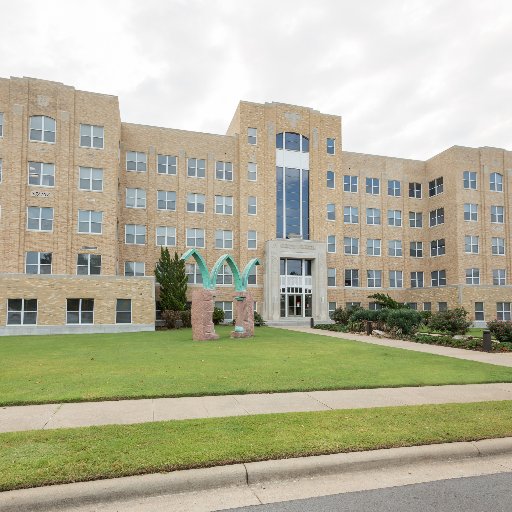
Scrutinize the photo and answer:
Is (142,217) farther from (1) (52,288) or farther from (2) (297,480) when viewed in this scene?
(2) (297,480)

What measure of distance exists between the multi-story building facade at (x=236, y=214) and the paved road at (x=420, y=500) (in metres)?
29.3

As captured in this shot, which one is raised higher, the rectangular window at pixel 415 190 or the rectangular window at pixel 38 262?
the rectangular window at pixel 415 190

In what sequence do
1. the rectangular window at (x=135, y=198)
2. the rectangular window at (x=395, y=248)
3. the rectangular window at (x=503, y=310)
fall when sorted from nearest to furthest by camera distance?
the rectangular window at (x=135, y=198)
the rectangular window at (x=503, y=310)
the rectangular window at (x=395, y=248)

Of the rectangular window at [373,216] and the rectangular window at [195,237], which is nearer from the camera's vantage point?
the rectangular window at [195,237]

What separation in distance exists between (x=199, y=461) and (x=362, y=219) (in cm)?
4474

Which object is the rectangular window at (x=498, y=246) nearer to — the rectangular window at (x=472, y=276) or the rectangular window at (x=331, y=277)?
the rectangular window at (x=472, y=276)

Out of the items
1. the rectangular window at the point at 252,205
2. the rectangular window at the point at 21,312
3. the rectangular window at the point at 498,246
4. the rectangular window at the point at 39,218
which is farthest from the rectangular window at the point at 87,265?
the rectangular window at the point at 498,246

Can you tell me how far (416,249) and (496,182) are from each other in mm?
10805

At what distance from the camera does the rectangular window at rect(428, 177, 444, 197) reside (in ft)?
159

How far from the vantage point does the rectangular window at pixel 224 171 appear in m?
42.8

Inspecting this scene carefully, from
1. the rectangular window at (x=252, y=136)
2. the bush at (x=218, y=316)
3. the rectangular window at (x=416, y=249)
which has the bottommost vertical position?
the bush at (x=218, y=316)

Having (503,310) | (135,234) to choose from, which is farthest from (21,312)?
(503,310)

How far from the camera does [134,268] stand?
3975 centimetres

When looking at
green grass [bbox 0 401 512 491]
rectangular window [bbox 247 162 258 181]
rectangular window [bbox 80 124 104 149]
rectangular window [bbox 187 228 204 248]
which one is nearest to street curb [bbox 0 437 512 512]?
green grass [bbox 0 401 512 491]
